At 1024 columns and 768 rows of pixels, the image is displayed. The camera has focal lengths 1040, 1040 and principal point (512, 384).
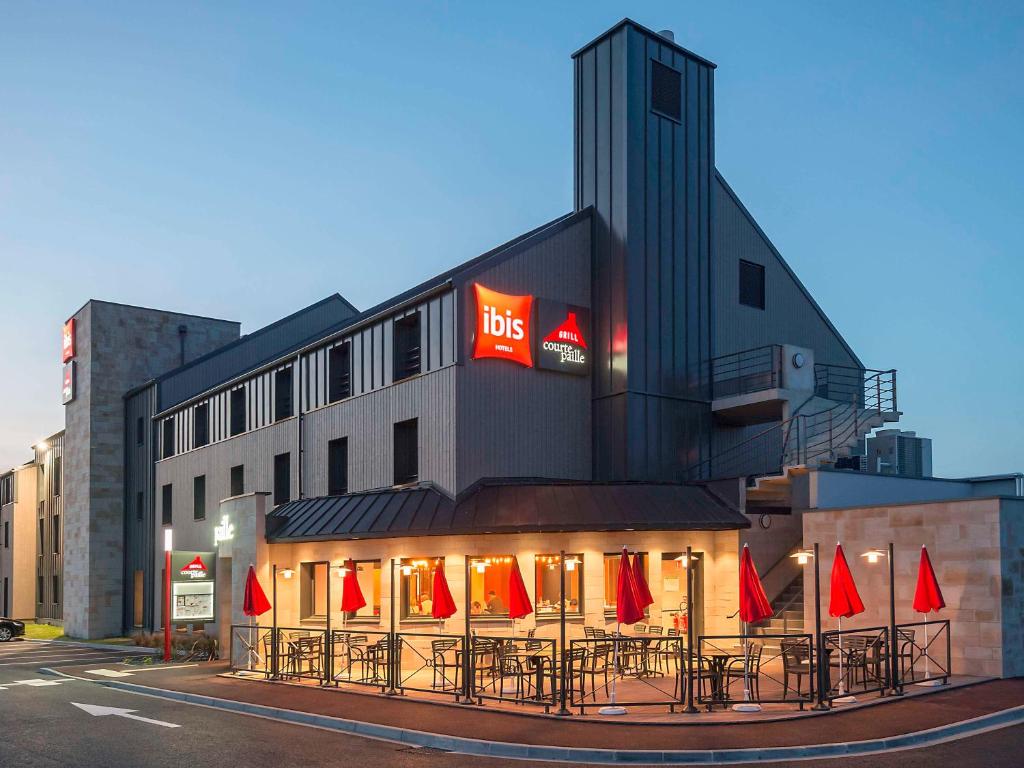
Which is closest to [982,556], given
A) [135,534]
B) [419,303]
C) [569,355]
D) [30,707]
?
[569,355]

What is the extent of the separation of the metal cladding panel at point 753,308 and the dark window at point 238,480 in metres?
18.0

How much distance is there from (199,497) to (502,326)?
20569 mm

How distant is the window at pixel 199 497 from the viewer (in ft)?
137

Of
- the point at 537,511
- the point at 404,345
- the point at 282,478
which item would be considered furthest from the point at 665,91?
the point at 282,478

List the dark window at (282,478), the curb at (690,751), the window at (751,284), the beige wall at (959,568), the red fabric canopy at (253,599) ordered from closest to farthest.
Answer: the curb at (690,751)
the beige wall at (959,568)
the red fabric canopy at (253,599)
the window at (751,284)
the dark window at (282,478)

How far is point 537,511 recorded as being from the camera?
24.2m

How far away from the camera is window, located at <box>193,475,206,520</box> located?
137 ft

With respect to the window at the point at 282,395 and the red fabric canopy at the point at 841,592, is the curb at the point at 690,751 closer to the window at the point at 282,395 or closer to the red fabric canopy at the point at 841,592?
the red fabric canopy at the point at 841,592

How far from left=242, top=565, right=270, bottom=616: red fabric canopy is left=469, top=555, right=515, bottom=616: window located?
5.18 m

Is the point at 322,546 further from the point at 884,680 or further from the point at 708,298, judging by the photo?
the point at 884,680

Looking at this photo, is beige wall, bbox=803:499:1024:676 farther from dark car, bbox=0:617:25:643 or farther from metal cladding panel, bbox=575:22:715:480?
dark car, bbox=0:617:25:643

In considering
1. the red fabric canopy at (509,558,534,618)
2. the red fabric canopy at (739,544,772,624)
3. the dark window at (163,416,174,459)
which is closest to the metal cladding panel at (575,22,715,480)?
the red fabric canopy at (509,558,534,618)

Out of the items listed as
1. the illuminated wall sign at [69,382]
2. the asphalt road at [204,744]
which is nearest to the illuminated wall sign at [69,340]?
the illuminated wall sign at [69,382]

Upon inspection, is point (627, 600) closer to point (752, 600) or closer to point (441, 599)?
point (752, 600)
